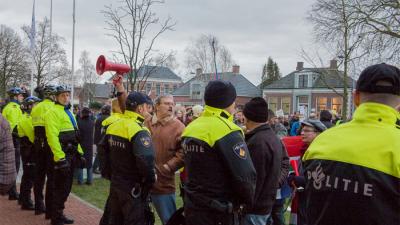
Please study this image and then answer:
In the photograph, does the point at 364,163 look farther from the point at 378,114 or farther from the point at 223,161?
the point at 223,161

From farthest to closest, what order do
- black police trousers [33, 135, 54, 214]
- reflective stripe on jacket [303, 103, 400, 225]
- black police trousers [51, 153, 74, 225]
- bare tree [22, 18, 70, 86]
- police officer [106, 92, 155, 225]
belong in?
bare tree [22, 18, 70, 86]
black police trousers [33, 135, 54, 214]
black police trousers [51, 153, 74, 225]
police officer [106, 92, 155, 225]
reflective stripe on jacket [303, 103, 400, 225]

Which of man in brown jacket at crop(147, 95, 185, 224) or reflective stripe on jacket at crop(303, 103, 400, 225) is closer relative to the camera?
reflective stripe on jacket at crop(303, 103, 400, 225)

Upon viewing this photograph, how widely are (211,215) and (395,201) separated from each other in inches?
71.1

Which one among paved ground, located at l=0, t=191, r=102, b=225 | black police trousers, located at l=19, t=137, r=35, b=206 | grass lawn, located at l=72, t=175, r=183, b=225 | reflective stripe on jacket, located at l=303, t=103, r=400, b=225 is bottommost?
grass lawn, located at l=72, t=175, r=183, b=225

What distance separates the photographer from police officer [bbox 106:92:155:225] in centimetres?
481

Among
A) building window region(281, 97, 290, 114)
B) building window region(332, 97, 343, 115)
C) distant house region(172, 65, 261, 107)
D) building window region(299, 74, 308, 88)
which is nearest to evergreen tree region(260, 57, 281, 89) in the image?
distant house region(172, 65, 261, 107)

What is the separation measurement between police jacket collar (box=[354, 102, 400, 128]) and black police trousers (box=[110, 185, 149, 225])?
10.2 feet

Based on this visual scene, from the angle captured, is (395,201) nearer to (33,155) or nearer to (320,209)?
(320,209)

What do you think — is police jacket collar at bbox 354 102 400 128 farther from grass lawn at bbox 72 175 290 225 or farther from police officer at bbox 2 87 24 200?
police officer at bbox 2 87 24 200

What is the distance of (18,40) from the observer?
45031 millimetres

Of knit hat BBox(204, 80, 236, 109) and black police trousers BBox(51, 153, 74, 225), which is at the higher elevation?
knit hat BBox(204, 80, 236, 109)

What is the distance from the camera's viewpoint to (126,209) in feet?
16.1

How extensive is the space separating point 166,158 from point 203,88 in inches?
2306

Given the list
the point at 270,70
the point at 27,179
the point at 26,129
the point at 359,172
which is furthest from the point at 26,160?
the point at 270,70
